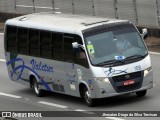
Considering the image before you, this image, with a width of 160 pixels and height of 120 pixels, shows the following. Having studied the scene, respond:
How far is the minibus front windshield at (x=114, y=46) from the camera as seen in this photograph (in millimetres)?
19047

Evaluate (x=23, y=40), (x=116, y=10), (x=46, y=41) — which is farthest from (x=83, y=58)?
(x=116, y=10)

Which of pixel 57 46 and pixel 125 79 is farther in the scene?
pixel 57 46

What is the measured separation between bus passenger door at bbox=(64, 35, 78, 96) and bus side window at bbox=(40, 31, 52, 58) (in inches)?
42.6

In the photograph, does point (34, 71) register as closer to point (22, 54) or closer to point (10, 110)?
point (22, 54)

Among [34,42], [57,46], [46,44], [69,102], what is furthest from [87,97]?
[34,42]

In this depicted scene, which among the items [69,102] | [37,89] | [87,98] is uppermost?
[87,98]

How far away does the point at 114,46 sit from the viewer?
1934 cm

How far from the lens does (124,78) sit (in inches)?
740

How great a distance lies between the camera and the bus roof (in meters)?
19.8

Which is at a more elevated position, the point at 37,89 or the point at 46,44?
the point at 46,44

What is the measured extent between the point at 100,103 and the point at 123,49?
1718 mm

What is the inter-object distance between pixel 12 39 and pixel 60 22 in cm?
299

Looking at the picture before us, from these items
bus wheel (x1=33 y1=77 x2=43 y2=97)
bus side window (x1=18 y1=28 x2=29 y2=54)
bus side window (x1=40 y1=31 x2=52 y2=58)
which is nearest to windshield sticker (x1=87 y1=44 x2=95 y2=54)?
bus side window (x1=40 y1=31 x2=52 y2=58)

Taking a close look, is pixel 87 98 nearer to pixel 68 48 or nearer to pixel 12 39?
pixel 68 48
